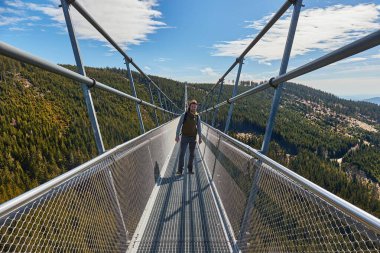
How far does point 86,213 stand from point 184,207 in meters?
2.47

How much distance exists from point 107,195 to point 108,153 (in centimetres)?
35

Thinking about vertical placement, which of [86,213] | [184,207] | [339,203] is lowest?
[184,207]

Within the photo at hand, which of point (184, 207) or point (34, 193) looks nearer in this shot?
point (34, 193)

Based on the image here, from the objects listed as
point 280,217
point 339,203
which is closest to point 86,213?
point 280,217

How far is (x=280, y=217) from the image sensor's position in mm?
2061

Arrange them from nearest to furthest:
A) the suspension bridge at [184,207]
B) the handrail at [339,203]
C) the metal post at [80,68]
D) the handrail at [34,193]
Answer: the handrail at [339,203]
the handrail at [34,193]
the suspension bridge at [184,207]
the metal post at [80,68]

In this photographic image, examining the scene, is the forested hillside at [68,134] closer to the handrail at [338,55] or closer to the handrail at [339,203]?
the handrail at [338,55]

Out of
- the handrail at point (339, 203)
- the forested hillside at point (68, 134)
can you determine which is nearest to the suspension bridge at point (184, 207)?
the handrail at point (339, 203)

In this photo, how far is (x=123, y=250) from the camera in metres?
2.97

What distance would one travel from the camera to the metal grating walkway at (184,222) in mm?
3258

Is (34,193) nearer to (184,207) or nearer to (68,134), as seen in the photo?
(184,207)

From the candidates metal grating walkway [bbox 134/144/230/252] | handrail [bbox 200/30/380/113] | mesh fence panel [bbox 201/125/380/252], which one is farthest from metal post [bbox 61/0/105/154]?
handrail [bbox 200/30/380/113]

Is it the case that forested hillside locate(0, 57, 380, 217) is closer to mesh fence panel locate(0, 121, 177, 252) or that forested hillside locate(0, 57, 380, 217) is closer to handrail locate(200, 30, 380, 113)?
mesh fence panel locate(0, 121, 177, 252)

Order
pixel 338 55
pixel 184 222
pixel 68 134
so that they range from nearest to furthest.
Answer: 1. pixel 338 55
2. pixel 184 222
3. pixel 68 134
